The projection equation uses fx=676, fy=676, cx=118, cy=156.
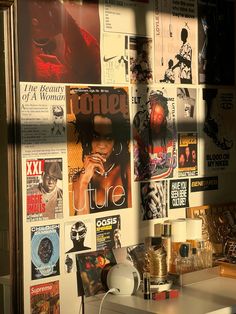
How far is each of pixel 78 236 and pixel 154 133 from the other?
1.93 feet

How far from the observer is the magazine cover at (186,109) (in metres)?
3.01

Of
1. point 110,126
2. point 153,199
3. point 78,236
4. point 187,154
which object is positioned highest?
point 110,126

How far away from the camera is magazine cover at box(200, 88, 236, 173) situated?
3.14 metres

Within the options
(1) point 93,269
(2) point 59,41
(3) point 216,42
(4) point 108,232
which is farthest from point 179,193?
(2) point 59,41

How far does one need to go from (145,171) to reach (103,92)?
15.8 inches

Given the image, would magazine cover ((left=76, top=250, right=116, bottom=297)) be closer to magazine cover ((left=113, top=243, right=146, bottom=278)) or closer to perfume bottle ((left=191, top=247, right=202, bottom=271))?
magazine cover ((left=113, top=243, right=146, bottom=278))

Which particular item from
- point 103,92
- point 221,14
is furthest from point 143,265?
point 221,14

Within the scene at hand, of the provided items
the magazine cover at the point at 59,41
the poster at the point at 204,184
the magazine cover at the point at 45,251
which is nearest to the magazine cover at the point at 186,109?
the poster at the point at 204,184

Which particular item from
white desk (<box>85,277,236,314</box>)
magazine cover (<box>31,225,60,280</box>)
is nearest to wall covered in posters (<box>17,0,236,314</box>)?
magazine cover (<box>31,225,60,280</box>)

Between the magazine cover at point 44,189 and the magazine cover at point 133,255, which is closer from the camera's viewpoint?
the magazine cover at point 44,189

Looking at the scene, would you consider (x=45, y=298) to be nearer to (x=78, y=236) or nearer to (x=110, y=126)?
(x=78, y=236)

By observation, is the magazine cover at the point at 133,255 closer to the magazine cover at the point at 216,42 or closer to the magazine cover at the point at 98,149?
the magazine cover at the point at 98,149

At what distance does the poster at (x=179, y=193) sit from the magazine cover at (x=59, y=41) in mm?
637

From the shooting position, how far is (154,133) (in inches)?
114
